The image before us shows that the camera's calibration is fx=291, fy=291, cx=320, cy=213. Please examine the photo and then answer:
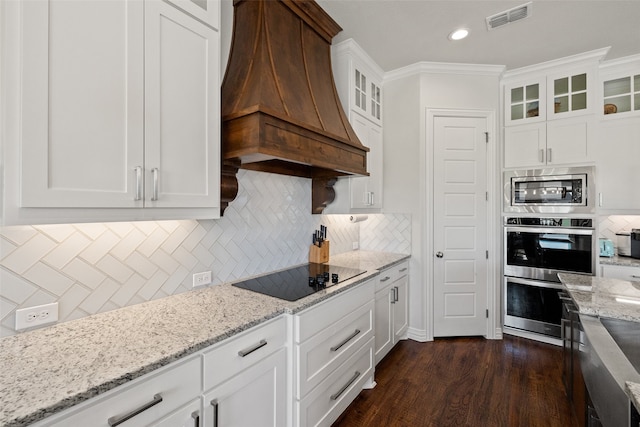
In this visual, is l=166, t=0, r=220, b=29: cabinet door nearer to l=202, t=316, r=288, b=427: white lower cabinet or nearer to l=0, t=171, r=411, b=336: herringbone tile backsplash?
l=0, t=171, r=411, b=336: herringbone tile backsplash

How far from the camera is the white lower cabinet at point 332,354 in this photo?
60.7 inches

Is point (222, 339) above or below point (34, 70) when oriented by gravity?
below

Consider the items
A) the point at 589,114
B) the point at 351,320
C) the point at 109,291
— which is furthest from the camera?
the point at 589,114

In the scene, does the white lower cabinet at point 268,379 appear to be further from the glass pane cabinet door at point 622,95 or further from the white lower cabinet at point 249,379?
the glass pane cabinet door at point 622,95

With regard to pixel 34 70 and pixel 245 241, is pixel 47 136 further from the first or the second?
pixel 245 241

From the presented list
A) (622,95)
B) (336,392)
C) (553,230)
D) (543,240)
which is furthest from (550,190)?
(336,392)

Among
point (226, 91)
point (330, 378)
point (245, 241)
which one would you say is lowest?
point (330, 378)

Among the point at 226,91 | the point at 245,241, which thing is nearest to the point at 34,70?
the point at 226,91

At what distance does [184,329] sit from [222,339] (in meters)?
0.17

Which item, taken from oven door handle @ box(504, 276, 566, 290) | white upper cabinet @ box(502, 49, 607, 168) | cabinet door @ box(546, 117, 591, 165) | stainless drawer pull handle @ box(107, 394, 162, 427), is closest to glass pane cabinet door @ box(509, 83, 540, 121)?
white upper cabinet @ box(502, 49, 607, 168)

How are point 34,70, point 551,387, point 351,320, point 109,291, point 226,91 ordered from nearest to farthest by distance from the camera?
point 34,70
point 109,291
point 226,91
point 351,320
point 551,387

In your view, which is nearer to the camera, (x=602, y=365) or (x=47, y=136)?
(x=47, y=136)

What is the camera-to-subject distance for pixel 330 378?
1771 mm

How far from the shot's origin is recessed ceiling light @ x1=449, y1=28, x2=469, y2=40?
244 cm
